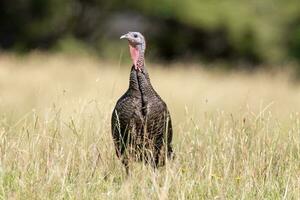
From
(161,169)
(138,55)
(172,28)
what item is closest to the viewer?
(161,169)

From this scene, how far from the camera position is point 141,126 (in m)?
7.15

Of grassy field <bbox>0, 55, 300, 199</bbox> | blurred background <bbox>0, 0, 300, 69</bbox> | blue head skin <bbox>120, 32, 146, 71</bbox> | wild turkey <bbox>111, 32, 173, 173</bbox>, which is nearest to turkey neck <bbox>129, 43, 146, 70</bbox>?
blue head skin <bbox>120, 32, 146, 71</bbox>

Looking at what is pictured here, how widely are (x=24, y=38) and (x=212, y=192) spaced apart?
761 inches

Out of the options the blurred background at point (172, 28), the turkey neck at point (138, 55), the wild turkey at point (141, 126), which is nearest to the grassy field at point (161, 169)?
the wild turkey at point (141, 126)

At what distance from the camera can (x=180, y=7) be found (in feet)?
80.6

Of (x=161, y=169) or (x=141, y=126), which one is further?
(x=141, y=126)

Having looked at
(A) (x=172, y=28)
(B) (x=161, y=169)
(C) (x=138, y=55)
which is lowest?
(B) (x=161, y=169)

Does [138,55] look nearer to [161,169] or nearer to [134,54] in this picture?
[134,54]

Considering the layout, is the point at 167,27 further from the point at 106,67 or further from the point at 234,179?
the point at 234,179

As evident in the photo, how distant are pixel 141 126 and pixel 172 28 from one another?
1954 cm

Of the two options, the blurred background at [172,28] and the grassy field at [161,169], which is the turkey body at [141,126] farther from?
the blurred background at [172,28]

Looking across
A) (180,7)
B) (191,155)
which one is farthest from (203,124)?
(180,7)

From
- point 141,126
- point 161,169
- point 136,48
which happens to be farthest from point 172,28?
point 161,169

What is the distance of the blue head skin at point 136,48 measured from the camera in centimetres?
746
